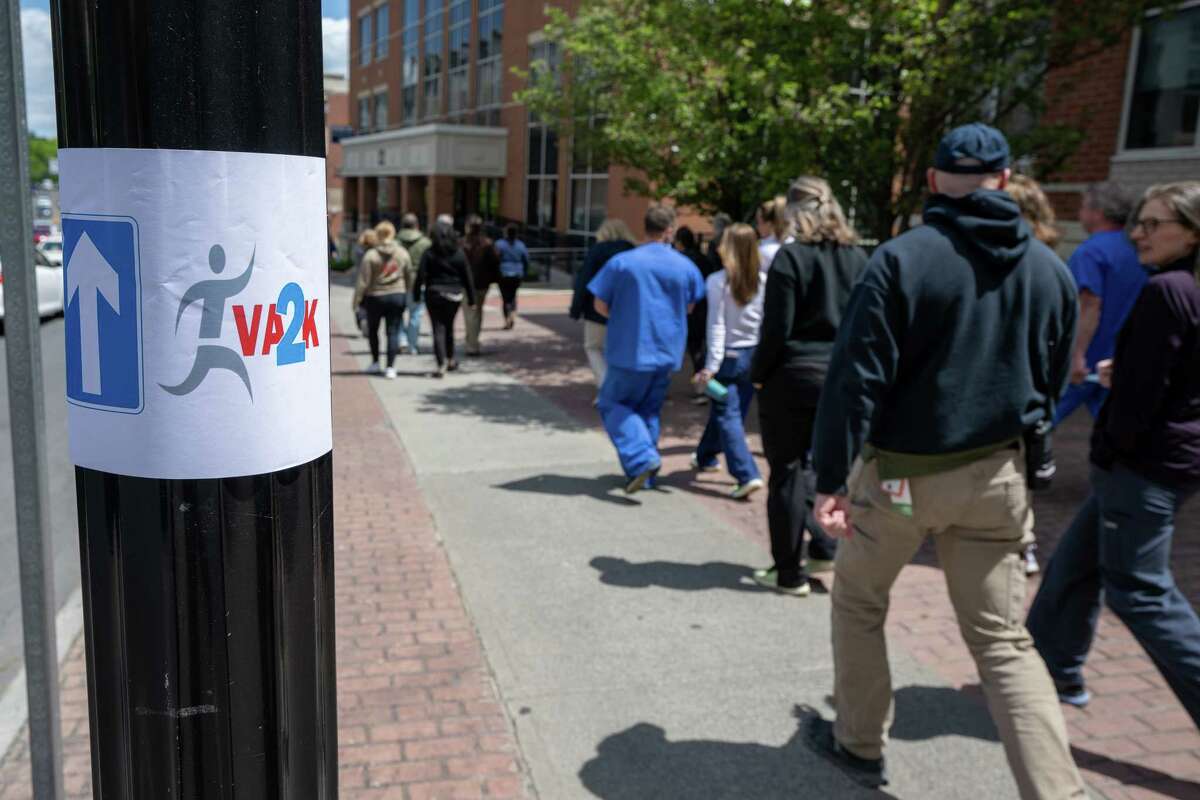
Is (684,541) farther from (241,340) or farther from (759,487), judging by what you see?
(241,340)

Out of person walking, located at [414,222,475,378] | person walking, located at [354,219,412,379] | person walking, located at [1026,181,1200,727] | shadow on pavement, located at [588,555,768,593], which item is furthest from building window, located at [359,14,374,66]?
person walking, located at [1026,181,1200,727]

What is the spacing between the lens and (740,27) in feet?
28.1

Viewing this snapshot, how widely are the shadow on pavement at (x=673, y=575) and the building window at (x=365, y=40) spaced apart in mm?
44965

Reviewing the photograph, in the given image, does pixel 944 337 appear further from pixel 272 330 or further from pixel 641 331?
pixel 641 331

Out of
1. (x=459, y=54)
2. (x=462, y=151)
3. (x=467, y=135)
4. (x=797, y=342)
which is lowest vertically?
(x=797, y=342)

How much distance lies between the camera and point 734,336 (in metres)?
6.35

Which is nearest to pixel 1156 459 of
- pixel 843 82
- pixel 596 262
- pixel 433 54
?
pixel 596 262

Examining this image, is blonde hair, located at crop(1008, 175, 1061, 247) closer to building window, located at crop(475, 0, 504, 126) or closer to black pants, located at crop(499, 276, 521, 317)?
black pants, located at crop(499, 276, 521, 317)

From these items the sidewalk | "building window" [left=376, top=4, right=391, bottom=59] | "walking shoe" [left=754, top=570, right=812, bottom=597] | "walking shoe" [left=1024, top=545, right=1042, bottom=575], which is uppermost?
"building window" [left=376, top=4, right=391, bottom=59]

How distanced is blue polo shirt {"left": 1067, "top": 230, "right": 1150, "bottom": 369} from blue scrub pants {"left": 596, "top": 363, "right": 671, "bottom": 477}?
248cm

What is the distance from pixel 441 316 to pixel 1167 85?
8.13 m

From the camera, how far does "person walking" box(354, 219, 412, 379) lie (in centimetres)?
1132

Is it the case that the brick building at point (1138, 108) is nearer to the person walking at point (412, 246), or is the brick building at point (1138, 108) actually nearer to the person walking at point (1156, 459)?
the person walking at point (1156, 459)

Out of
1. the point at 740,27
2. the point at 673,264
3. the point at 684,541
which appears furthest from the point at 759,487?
the point at 740,27
